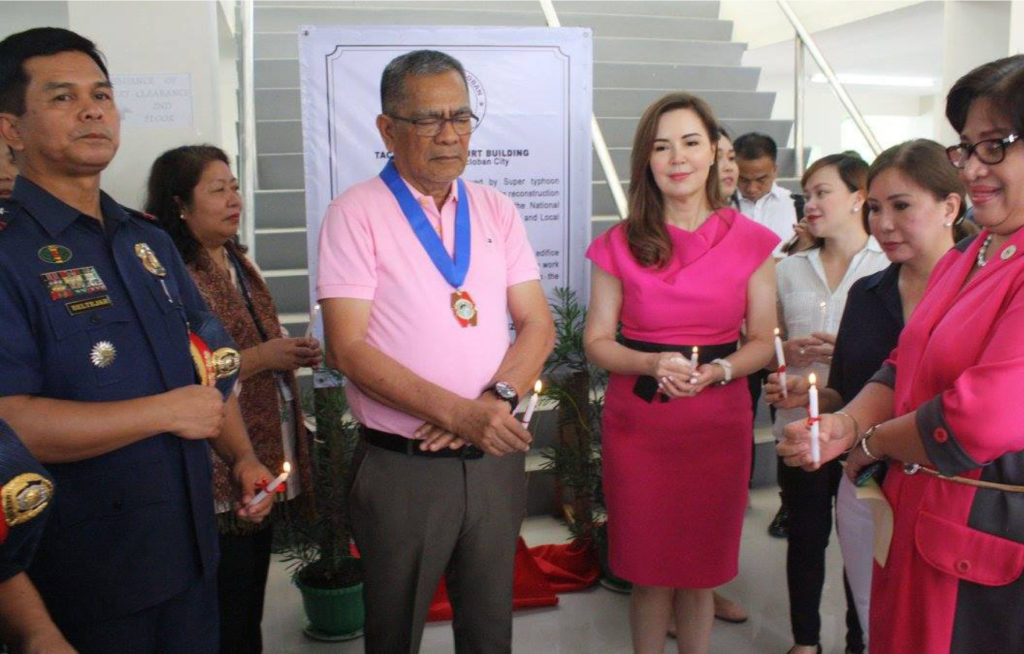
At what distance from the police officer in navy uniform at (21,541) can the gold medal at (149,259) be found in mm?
563

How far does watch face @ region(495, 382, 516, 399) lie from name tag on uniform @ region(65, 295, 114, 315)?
81 centimetres

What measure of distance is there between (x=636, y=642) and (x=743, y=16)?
23.0ft

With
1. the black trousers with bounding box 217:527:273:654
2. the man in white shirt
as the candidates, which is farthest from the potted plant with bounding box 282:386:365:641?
the man in white shirt

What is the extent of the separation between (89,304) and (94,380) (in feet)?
0.43

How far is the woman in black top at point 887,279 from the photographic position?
2.04 meters

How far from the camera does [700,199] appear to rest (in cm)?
250

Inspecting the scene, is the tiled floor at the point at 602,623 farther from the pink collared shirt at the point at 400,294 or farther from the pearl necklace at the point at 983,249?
the pearl necklace at the point at 983,249

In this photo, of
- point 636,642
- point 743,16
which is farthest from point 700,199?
point 743,16

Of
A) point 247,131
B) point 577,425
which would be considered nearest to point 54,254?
point 577,425

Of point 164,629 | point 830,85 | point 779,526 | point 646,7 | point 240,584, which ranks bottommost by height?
point 779,526

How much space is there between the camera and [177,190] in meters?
2.36

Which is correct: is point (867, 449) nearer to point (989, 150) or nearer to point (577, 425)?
point (989, 150)

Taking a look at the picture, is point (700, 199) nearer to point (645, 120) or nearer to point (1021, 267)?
point (645, 120)

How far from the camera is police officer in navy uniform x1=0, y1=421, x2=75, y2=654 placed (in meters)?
1.06
